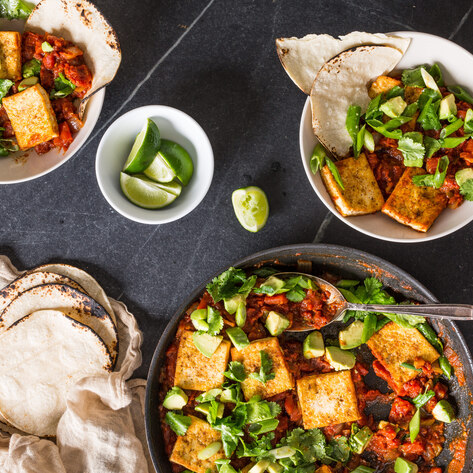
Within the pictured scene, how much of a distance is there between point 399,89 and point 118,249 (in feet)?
6.98

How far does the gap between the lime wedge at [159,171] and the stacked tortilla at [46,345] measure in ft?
2.88

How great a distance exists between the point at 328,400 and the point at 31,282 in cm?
218

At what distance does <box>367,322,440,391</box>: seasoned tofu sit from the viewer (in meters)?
3.39

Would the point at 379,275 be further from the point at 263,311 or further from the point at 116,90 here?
the point at 116,90

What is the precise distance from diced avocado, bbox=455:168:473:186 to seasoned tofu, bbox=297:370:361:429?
4.56 ft

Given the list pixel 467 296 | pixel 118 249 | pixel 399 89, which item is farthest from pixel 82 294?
pixel 467 296

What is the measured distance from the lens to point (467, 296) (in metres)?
3.58

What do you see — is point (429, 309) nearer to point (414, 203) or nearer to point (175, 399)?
point (414, 203)

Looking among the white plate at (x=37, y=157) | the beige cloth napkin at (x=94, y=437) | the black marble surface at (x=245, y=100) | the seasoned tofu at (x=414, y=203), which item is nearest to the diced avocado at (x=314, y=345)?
the black marble surface at (x=245, y=100)

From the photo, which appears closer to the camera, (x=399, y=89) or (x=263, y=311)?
(x=399, y=89)

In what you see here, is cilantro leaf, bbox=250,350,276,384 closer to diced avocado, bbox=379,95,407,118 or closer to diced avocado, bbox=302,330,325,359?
diced avocado, bbox=302,330,325,359

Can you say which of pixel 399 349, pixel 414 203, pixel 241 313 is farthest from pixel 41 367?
pixel 414 203

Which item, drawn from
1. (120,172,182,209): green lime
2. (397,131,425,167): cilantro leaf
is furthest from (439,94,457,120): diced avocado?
(120,172,182,209): green lime

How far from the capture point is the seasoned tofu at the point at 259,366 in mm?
3342
